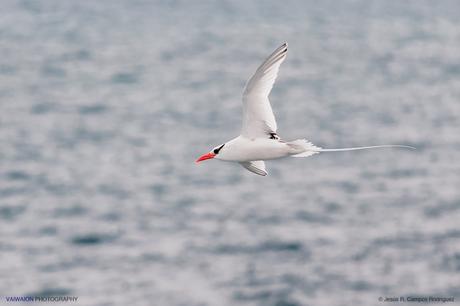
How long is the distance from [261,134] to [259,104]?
1.95 ft

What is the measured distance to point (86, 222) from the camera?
497ft

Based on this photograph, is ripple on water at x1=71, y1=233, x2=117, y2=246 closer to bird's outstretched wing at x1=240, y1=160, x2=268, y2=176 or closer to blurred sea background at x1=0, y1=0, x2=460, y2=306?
blurred sea background at x1=0, y1=0, x2=460, y2=306

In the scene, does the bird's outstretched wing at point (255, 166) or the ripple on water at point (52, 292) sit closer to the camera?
the bird's outstretched wing at point (255, 166)

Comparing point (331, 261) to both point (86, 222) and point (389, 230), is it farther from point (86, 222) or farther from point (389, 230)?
point (86, 222)

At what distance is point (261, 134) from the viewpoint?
49.4 ft

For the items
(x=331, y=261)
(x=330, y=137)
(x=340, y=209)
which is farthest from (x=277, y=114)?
(x=331, y=261)

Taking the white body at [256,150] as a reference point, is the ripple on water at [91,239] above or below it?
below

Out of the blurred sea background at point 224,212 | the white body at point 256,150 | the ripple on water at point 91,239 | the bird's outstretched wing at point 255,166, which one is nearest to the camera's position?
the white body at point 256,150

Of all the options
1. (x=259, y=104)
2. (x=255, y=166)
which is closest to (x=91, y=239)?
(x=255, y=166)

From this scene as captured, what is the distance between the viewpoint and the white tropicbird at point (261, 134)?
47.4 feet

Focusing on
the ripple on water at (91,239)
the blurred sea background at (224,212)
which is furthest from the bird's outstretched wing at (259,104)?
the ripple on water at (91,239)

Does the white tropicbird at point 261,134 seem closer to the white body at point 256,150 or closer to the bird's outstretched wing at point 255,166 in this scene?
the white body at point 256,150

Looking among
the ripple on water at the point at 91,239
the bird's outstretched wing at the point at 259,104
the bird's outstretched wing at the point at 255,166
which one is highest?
the bird's outstretched wing at the point at 259,104

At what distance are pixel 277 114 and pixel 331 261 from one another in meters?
41.8
